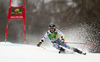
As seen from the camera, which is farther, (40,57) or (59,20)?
(59,20)

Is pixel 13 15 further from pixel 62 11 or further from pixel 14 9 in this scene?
pixel 62 11

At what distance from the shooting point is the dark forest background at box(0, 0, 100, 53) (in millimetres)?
8169

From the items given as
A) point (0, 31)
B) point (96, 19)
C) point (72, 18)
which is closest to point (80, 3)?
point (72, 18)

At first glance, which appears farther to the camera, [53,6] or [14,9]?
[53,6]

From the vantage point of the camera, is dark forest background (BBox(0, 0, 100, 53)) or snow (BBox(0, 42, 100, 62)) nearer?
snow (BBox(0, 42, 100, 62))

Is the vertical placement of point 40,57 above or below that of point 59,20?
below

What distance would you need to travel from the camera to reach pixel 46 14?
10578 mm

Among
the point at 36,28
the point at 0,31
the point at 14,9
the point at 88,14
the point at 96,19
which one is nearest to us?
the point at 14,9

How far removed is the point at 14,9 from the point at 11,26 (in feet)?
10.5

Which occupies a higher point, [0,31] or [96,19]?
[96,19]

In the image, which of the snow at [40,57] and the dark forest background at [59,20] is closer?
the snow at [40,57]

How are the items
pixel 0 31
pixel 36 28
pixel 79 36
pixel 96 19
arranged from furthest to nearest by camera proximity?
pixel 36 28 → pixel 0 31 → pixel 79 36 → pixel 96 19

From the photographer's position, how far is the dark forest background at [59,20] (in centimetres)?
817

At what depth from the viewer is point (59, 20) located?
992 cm
